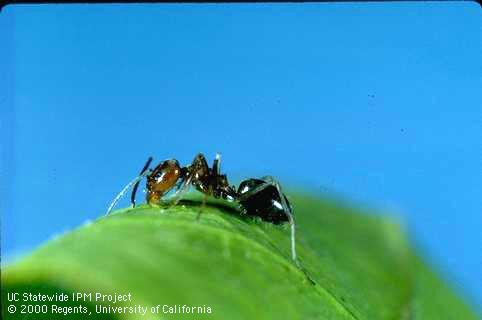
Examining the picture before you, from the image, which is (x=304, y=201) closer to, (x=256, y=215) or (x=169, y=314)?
(x=256, y=215)

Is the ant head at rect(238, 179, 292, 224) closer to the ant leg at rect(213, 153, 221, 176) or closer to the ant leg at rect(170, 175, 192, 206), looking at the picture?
the ant leg at rect(213, 153, 221, 176)

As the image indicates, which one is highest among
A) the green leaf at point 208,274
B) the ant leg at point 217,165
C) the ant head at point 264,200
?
the ant leg at point 217,165

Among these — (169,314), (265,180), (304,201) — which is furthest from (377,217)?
(169,314)

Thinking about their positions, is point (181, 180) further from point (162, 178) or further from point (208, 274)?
point (208, 274)

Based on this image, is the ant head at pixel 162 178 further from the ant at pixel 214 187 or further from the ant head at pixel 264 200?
the ant head at pixel 264 200

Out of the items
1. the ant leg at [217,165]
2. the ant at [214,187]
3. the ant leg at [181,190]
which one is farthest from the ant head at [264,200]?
the ant leg at [181,190]

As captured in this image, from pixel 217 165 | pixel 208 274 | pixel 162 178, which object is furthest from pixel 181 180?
pixel 208 274
